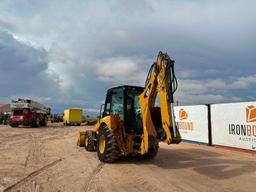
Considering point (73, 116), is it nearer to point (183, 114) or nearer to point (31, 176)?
point (183, 114)

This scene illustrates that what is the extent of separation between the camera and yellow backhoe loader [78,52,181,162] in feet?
27.0

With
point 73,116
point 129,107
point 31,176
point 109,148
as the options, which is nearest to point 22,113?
point 73,116

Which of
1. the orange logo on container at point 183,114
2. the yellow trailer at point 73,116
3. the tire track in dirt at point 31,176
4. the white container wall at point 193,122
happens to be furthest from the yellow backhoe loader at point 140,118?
the yellow trailer at point 73,116

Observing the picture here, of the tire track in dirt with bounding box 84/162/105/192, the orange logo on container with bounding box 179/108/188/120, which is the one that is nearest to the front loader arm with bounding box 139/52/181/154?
the tire track in dirt with bounding box 84/162/105/192

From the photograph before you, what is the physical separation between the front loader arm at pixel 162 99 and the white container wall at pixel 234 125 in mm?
6478

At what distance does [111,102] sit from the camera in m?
10.8

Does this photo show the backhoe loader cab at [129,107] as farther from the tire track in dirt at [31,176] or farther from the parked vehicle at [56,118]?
the parked vehicle at [56,118]

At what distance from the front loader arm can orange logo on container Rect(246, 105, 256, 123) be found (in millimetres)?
6455

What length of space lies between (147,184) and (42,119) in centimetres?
3261

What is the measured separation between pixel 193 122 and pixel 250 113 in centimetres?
481

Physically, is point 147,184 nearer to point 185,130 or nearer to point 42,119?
point 185,130

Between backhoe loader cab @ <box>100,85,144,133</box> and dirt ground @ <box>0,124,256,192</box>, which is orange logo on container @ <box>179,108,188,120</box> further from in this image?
backhoe loader cab @ <box>100,85,144,133</box>

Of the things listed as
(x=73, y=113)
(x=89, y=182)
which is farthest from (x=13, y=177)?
(x=73, y=113)

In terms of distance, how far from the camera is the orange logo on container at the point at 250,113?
42.9ft
